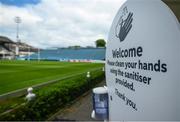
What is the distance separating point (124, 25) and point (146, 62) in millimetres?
721

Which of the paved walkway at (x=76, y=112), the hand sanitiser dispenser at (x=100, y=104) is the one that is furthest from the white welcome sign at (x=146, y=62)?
the paved walkway at (x=76, y=112)

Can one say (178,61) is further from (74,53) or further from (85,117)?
(74,53)

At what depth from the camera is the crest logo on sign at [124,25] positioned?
2494 mm

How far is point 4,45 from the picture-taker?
4882 inches

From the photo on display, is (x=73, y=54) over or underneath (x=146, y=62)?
over

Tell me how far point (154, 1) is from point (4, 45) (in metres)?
128

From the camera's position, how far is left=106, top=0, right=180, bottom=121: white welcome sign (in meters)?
1.72

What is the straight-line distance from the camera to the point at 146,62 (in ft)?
6.62

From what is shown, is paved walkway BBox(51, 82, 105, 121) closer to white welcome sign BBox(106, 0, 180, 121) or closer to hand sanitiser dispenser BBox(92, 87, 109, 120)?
hand sanitiser dispenser BBox(92, 87, 109, 120)

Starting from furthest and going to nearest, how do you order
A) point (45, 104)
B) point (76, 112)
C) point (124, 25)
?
point (76, 112), point (45, 104), point (124, 25)

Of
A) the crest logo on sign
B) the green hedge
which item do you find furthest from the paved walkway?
the crest logo on sign

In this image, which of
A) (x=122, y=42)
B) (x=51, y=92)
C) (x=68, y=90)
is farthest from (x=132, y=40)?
(x=68, y=90)

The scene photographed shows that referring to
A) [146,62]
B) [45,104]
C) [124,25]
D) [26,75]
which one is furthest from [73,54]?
[146,62]

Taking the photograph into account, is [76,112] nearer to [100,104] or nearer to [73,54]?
[100,104]
